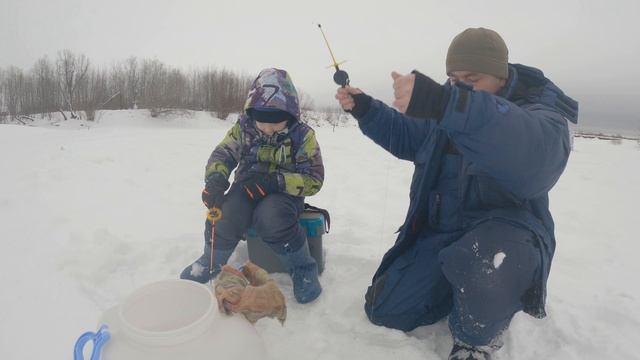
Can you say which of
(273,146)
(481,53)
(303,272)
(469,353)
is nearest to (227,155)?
(273,146)

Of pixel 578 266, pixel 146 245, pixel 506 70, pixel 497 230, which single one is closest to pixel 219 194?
pixel 146 245

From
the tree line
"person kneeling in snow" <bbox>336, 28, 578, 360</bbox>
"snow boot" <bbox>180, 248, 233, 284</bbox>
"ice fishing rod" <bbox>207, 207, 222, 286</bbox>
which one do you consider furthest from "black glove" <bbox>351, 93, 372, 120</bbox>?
the tree line

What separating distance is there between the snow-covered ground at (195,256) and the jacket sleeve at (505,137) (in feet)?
2.55

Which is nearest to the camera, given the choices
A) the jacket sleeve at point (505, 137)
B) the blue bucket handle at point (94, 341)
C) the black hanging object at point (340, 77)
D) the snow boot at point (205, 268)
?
the blue bucket handle at point (94, 341)

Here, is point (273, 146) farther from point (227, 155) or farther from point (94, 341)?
point (94, 341)

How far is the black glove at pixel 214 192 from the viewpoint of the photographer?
1.81 meters

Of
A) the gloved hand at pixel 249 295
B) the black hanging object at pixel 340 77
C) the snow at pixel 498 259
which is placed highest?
the black hanging object at pixel 340 77

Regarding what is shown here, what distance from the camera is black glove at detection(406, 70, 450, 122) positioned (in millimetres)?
1061

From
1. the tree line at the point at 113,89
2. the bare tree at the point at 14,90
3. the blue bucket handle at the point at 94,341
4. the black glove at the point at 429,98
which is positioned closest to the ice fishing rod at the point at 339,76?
the black glove at the point at 429,98

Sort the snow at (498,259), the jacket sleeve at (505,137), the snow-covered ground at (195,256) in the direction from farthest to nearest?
the snow-covered ground at (195,256) < the snow at (498,259) < the jacket sleeve at (505,137)

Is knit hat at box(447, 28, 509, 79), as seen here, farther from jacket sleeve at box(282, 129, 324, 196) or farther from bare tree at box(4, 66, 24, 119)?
bare tree at box(4, 66, 24, 119)

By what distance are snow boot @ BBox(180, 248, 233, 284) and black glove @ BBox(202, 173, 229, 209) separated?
0.70ft

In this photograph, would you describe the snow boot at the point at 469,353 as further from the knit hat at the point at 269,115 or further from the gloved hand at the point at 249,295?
the knit hat at the point at 269,115

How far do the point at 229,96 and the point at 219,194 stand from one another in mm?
18321
